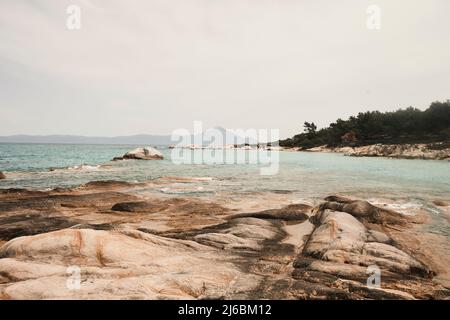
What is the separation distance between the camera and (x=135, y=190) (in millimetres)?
18188

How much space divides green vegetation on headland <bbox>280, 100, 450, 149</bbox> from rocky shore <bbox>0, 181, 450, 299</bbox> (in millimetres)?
56199

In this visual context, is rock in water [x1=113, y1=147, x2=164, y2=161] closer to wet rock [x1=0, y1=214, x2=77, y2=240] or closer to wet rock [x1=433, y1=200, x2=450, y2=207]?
wet rock [x1=0, y1=214, x2=77, y2=240]

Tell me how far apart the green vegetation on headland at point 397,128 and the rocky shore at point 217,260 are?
2213 inches

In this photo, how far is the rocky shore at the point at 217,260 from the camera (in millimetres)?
4672

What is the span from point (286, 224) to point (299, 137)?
121 meters

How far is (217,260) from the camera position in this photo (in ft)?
20.8

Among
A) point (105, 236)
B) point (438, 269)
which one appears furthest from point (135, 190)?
point (438, 269)

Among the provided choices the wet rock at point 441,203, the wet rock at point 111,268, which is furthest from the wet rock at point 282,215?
the wet rock at point 441,203

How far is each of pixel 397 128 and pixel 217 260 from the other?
8274 cm

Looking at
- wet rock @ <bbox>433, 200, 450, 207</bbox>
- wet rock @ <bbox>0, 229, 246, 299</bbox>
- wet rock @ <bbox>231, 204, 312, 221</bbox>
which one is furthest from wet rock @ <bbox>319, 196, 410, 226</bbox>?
wet rock @ <bbox>0, 229, 246, 299</bbox>

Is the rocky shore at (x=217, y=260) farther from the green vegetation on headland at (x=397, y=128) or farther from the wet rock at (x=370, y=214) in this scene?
the green vegetation on headland at (x=397, y=128)

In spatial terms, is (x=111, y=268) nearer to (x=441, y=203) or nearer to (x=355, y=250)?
(x=355, y=250)

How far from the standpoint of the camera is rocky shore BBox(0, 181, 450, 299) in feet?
15.3
